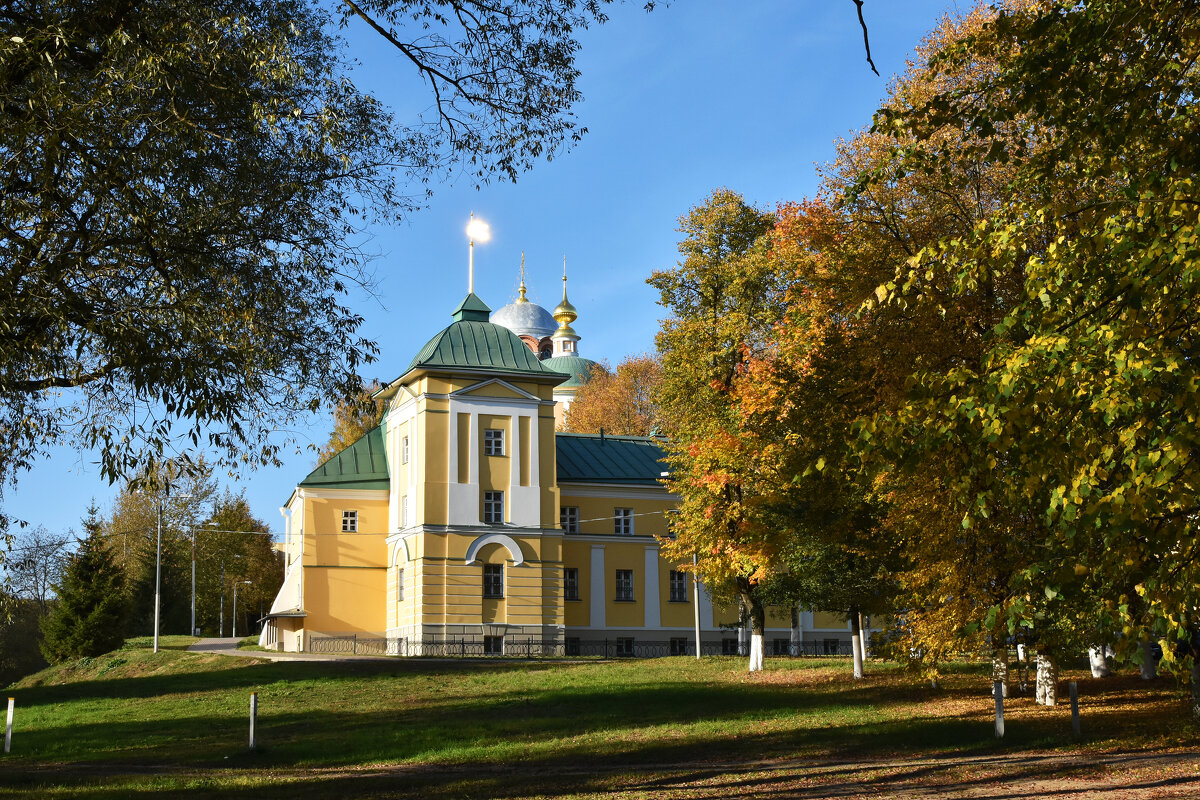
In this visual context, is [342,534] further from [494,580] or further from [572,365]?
[572,365]

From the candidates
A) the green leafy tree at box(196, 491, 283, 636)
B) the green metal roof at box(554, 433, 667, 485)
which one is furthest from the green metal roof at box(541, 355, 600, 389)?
the green metal roof at box(554, 433, 667, 485)

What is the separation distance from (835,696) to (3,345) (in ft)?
57.8

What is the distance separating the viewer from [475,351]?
142 feet

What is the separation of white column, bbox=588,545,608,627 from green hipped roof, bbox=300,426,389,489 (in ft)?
30.5

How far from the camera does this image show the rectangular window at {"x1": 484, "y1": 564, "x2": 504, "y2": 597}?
137ft

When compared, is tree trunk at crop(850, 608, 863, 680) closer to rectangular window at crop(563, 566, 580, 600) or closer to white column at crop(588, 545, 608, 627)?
white column at crop(588, 545, 608, 627)

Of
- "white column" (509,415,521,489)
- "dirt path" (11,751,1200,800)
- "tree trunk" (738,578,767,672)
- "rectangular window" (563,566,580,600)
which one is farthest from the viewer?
"rectangular window" (563,566,580,600)

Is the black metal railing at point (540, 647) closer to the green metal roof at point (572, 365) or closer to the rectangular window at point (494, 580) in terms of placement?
the rectangular window at point (494, 580)

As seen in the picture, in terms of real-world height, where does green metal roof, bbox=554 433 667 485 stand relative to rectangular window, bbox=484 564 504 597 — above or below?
above

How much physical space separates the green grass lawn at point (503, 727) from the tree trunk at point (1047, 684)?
280mm

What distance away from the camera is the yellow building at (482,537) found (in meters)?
41.3

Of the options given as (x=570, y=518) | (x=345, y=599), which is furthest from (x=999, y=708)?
(x=345, y=599)

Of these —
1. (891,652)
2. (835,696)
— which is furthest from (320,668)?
(891,652)

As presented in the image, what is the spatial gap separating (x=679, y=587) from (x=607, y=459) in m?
6.58
